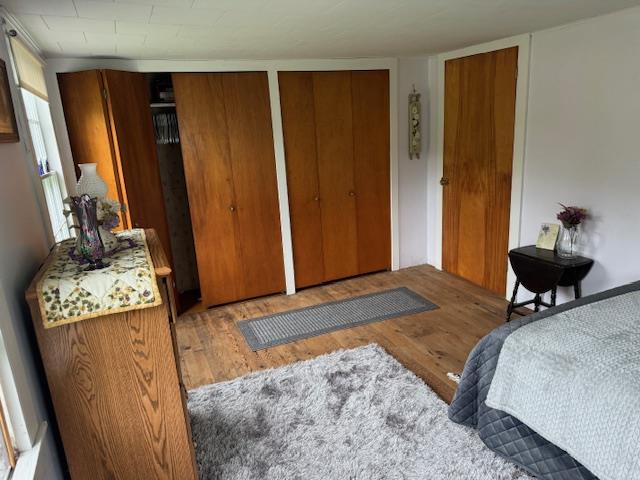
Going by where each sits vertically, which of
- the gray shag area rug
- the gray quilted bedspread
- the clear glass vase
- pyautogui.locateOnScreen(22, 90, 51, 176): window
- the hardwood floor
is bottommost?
the hardwood floor

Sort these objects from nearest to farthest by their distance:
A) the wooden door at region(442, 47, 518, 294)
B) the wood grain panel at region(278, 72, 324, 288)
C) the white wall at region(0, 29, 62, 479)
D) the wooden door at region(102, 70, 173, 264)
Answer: the white wall at region(0, 29, 62, 479) < the wooden door at region(102, 70, 173, 264) < the wooden door at region(442, 47, 518, 294) < the wood grain panel at region(278, 72, 324, 288)

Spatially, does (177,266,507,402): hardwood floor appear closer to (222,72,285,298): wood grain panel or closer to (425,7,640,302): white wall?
(222,72,285,298): wood grain panel

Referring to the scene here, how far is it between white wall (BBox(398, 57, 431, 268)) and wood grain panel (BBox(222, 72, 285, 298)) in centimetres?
128

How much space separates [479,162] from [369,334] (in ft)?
5.75

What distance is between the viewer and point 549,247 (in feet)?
10.1

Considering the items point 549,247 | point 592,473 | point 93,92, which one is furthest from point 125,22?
point 549,247

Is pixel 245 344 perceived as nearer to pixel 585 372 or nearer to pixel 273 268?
pixel 273 268

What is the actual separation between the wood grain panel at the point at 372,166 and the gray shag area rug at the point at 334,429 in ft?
5.63

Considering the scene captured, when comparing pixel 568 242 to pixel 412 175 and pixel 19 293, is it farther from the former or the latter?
pixel 19 293

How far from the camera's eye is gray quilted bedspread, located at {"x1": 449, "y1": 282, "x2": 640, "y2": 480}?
5.51 feet

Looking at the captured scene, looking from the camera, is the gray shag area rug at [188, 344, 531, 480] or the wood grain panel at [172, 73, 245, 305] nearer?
the gray shag area rug at [188, 344, 531, 480]

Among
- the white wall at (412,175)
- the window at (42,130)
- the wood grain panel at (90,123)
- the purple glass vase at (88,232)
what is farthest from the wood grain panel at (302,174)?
the purple glass vase at (88,232)

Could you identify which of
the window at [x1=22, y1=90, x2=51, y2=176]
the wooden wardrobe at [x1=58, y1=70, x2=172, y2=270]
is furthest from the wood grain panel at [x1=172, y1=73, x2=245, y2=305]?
the window at [x1=22, y1=90, x2=51, y2=176]

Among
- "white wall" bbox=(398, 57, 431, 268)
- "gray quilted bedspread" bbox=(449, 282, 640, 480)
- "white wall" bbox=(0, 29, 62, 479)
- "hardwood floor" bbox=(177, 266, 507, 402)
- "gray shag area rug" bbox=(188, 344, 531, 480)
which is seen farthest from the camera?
"white wall" bbox=(398, 57, 431, 268)
